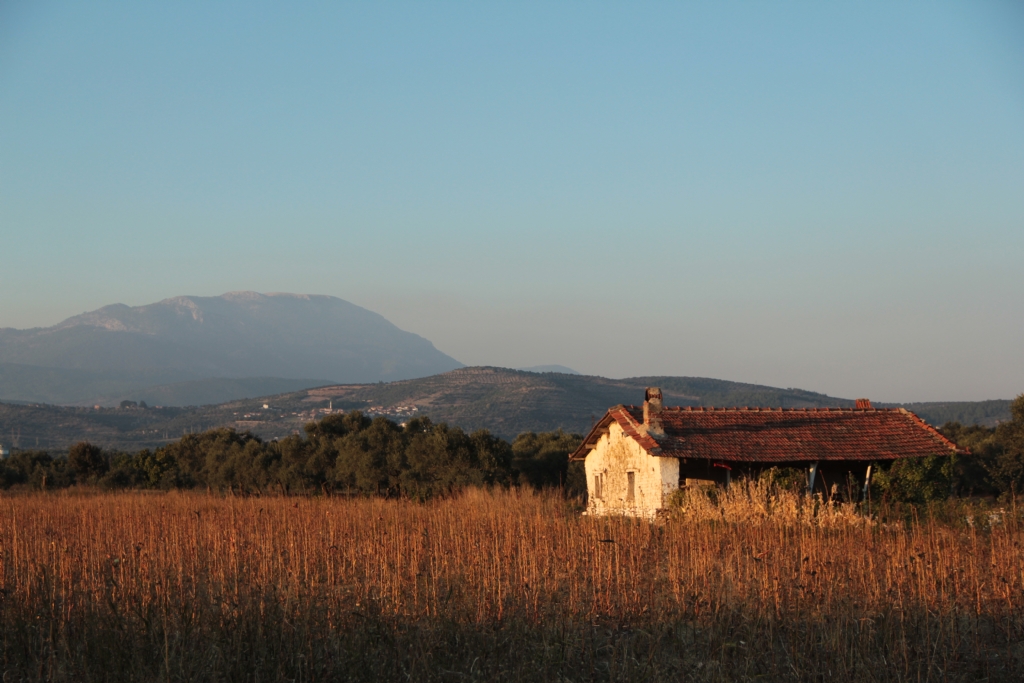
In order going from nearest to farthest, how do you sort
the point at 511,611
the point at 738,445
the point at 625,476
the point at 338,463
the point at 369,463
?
the point at 511,611 < the point at 738,445 < the point at 625,476 < the point at 369,463 < the point at 338,463

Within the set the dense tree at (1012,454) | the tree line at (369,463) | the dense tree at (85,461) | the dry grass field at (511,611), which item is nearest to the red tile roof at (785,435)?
the tree line at (369,463)

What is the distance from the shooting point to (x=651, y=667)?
245 inches

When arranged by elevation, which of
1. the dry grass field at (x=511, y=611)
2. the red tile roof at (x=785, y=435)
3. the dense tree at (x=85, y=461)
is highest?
the red tile roof at (x=785, y=435)

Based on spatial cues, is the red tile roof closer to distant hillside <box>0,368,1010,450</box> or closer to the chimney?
the chimney

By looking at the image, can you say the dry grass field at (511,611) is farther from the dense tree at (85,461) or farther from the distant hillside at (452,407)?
the distant hillside at (452,407)

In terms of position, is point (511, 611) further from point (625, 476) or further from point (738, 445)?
point (625, 476)

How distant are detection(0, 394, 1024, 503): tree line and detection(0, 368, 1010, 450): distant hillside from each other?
180 ft

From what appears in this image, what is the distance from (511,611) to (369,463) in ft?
95.3

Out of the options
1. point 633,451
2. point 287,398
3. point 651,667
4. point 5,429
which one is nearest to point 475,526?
point 651,667

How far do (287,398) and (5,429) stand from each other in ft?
138

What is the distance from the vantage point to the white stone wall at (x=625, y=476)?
23.4 metres

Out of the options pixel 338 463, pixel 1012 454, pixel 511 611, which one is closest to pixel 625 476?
pixel 338 463

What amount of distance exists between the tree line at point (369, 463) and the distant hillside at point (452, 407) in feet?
180

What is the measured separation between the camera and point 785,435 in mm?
24859
